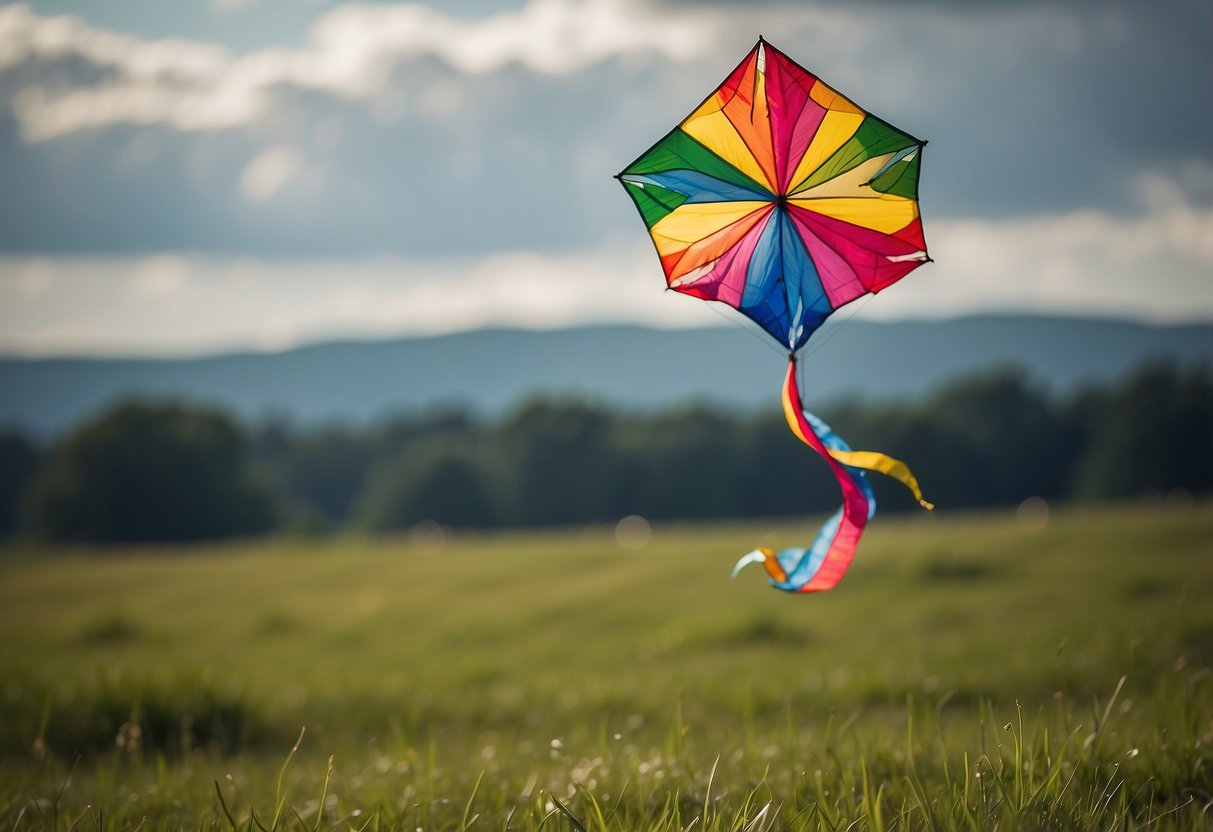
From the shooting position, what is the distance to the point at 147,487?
66.9 metres

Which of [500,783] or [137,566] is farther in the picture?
[137,566]

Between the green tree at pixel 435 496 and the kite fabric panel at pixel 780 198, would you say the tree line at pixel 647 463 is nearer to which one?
the green tree at pixel 435 496

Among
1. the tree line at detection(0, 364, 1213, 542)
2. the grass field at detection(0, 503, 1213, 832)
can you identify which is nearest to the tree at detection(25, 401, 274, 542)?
the tree line at detection(0, 364, 1213, 542)

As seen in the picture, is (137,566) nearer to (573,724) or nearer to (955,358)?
(573,724)

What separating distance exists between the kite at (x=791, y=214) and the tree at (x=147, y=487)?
67877 mm

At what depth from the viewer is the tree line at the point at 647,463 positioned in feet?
219

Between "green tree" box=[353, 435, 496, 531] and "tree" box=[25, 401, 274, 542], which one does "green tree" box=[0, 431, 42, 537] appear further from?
"green tree" box=[353, 435, 496, 531]

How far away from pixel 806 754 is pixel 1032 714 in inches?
112

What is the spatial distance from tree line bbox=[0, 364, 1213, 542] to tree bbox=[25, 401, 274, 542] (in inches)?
3.8

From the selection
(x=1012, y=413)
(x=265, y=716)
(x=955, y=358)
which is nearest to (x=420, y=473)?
(x=1012, y=413)

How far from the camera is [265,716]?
7.49m

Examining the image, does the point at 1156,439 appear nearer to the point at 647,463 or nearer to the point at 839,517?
the point at 647,463

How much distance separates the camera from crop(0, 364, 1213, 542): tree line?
6688 cm

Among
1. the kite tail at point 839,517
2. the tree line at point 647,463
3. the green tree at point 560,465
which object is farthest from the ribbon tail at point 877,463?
the green tree at point 560,465
